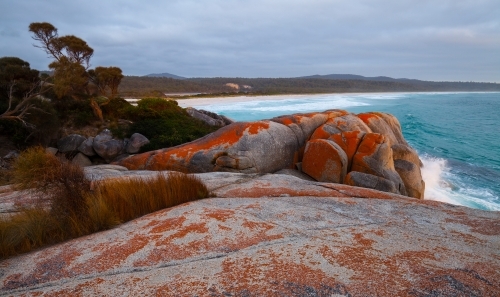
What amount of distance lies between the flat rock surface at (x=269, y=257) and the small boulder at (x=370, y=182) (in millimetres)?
5676

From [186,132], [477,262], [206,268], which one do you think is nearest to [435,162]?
[186,132]

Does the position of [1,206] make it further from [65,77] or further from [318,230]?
[65,77]

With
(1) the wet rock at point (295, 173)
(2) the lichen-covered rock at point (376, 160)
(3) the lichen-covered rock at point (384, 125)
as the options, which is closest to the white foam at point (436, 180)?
(3) the lichen-covered rock at point (384, 125)

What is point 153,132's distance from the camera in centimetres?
1831

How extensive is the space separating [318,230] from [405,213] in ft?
6.60

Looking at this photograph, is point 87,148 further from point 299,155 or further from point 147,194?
point 147,194

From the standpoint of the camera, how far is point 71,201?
5.17m

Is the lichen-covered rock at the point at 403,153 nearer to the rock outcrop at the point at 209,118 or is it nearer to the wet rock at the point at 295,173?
the wet rock at the point at 295,173

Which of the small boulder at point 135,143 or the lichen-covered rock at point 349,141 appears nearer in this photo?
the lichen-covered rock at point 349,141

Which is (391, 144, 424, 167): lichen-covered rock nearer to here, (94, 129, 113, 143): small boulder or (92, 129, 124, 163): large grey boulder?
(92, 129, 124, 163): large grey boulder

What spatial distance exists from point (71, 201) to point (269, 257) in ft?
10.9

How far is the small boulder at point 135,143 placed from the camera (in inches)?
666

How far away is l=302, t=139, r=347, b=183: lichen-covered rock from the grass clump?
20.9 feet

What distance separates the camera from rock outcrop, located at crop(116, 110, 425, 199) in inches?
467
